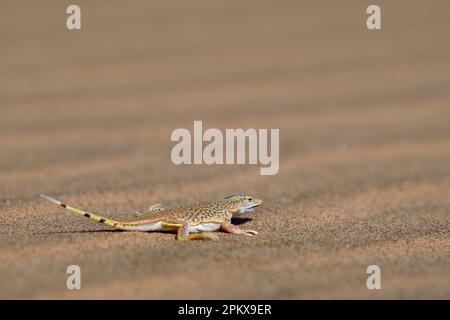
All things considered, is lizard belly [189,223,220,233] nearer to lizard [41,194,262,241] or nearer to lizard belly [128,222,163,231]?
lizard [41,194,262,241]

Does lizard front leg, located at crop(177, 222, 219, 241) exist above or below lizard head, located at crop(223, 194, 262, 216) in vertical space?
below

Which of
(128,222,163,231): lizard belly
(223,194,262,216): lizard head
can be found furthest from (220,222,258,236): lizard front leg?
(128,222,163,231): lizard belly

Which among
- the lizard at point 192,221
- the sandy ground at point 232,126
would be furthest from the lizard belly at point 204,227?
the sandy ground at point 232,126

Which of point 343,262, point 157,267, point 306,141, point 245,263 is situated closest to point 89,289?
point 157,267

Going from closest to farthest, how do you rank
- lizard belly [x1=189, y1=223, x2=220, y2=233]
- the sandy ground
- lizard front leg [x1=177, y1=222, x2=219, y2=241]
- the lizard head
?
the sandy ground
lizard front leg [x1=177, y1=222, x2=219, y2=241]
lizard belly [x1=189, y1=223, x2=220, y2=233]
the lizard head

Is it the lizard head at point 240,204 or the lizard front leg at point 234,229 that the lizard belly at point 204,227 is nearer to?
the lizard front leg at point 234,229

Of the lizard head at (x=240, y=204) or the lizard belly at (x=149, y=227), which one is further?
the lizard head at (x=240, y=204)

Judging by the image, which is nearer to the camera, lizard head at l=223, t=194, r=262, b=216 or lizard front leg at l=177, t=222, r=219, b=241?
lizard front leg at l=177, t=222, r=219, b=241

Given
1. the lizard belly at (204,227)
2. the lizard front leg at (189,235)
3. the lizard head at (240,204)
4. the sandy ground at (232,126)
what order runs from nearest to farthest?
the sandy ground at (232,126), the lizard front leg at (189,235), the lizard belly at (204,227), the lizard head at (240,204)

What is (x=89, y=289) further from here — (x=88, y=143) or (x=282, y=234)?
(x=88, y=143)

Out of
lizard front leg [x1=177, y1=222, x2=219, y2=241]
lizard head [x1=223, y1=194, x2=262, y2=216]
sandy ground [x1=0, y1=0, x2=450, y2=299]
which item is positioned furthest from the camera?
lizard head [x1=223, y1=194, x2=262, y2=216]
